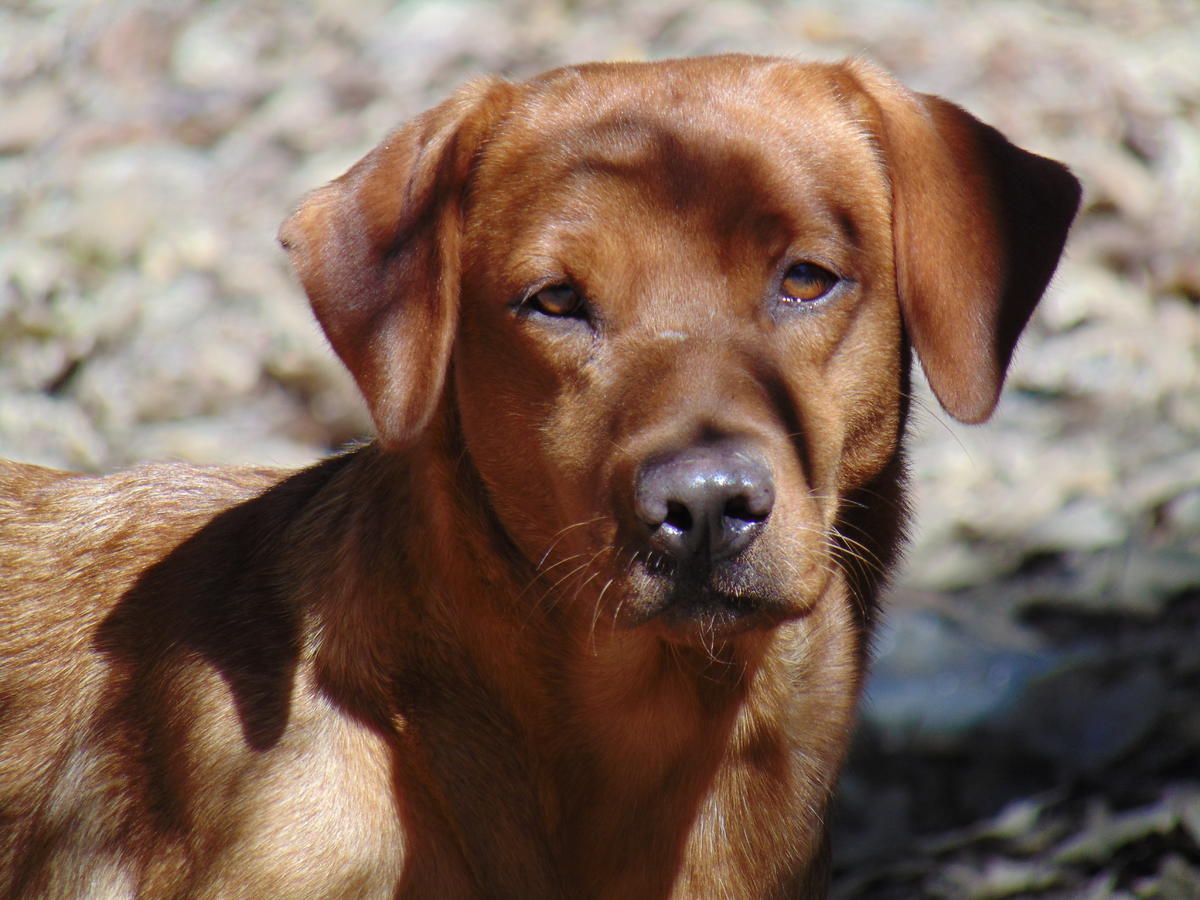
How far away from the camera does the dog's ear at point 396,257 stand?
11.0ft

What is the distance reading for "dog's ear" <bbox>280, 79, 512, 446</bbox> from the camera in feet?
11.0

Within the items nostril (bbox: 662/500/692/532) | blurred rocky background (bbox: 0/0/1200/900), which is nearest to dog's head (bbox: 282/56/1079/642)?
nostril (bbox: 662/500/692/532)

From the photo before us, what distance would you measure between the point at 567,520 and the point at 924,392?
449cm

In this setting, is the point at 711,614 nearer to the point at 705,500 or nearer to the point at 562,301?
the point at 705,500

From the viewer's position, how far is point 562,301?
3.39 meters

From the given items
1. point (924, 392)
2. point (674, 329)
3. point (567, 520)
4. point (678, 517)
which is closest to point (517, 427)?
point (567, 520)

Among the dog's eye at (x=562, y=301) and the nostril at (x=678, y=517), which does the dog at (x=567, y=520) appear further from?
the nostril at (x=678, y=517)

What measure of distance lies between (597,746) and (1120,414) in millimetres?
4985

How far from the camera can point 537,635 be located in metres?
3.45

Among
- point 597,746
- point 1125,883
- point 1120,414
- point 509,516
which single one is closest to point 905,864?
point 1125,883

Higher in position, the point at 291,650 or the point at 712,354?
the point at 712,354

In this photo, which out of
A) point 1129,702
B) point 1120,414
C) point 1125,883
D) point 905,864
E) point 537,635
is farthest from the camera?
point 1120,414

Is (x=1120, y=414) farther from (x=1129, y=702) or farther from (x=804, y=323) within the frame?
(x=804, y=323)

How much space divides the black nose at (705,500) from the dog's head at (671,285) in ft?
0.22
